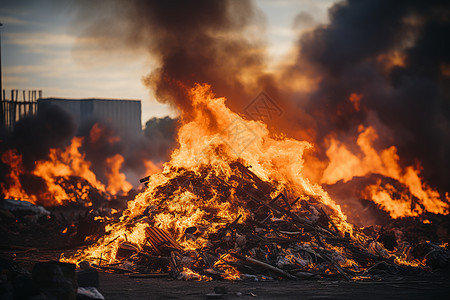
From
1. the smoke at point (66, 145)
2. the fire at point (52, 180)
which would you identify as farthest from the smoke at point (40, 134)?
the fire at point (52, 180)

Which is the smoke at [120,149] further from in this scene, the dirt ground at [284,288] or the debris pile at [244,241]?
the dirt ground at [284,288]

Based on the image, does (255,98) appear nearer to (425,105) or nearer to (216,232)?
(425,105)

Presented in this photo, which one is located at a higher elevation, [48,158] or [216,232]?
[48,158]

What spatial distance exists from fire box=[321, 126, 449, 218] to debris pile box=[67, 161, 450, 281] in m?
9.38

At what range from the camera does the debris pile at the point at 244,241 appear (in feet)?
38.4

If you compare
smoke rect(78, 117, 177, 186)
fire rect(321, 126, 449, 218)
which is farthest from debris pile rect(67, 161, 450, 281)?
smoke rect(78, 117, 177, 186)

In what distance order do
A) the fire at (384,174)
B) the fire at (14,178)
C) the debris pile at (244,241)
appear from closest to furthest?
the debris pile at (244,241) < the fire at (384,174) < the fire at (14,178)

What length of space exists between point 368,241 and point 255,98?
13512 millimetres

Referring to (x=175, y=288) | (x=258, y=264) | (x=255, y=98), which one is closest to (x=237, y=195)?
(x=258, y=264)

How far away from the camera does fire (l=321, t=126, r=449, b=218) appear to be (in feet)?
81.7

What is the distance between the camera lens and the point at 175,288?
1000 cm

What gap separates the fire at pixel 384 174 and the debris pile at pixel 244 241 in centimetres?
Answer: 938

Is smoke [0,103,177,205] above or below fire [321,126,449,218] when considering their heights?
above

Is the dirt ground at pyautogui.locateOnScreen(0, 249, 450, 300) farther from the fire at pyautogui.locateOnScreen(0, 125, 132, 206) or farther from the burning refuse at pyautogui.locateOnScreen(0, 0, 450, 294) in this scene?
the fire at pyautogui.locateOnScreen(0, 125, 132, 206)
